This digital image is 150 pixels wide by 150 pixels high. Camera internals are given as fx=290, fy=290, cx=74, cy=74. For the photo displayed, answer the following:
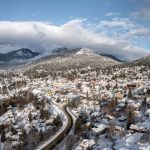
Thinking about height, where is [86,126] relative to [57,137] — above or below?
above

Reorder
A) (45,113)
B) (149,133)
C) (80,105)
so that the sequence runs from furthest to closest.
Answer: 1. (80,105)
2. (45,113)
3. (149,133)

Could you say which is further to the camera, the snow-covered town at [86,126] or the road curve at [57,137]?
the road curve at [57,137]

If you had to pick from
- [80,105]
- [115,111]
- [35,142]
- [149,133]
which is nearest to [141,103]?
[115,111]

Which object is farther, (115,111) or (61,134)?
(115,111)

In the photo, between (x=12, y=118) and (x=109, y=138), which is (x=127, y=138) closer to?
(x=109, y=138)

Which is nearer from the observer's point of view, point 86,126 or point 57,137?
point 57,137

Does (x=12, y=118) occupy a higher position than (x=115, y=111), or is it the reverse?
(x=115, y=111)

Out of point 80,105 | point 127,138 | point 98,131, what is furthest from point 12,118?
point 127,138

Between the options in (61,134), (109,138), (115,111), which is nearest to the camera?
(109,138)

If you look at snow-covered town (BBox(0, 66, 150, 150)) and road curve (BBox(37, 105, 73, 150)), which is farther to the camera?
road curve (BBox(37, 105, 73, 150))

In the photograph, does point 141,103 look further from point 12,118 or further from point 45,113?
point 12,118
